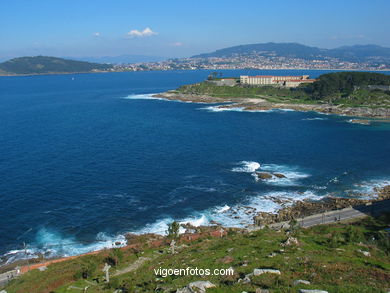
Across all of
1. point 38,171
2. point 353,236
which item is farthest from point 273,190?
point 38,171

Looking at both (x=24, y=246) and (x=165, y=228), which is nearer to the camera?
(x=24, y=246)

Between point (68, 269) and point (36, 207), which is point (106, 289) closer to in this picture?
point (68, 269)

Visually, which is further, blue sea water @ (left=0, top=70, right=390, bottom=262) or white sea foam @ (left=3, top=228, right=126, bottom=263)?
blue sea water @ (left=0, top=70, right=390, bottom=262)

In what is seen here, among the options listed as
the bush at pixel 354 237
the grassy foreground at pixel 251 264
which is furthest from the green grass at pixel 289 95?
the bush at pixel 354 237

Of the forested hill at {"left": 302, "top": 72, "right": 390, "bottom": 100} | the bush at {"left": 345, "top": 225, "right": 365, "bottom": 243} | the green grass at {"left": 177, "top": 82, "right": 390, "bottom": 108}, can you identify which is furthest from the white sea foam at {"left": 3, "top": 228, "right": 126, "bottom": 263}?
the forested hill at {"left": 302, "top": 72, "right": 390, "bottom": 100}

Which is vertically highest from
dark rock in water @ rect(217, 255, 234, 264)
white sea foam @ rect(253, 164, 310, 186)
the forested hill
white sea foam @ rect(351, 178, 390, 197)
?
the forested hill

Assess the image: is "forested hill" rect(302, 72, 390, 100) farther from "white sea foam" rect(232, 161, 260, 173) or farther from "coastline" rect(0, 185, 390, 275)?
"coastline" rect(0, 185, 390, 275)
